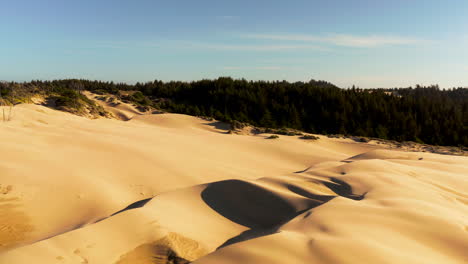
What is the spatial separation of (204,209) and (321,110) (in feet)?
48.7

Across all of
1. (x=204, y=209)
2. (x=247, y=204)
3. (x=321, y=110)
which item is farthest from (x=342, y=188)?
(x=321, y=110)

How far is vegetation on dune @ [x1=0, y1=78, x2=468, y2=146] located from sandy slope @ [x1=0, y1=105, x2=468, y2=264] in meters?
8.60

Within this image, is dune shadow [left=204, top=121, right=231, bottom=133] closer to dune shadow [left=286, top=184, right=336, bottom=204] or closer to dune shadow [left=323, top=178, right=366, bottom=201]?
dune shadow [left=323, top=178, right=366, bottom=201]

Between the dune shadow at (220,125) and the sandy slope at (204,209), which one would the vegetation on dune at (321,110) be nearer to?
the dune shadow at (220,125)

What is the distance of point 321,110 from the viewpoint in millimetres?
16906

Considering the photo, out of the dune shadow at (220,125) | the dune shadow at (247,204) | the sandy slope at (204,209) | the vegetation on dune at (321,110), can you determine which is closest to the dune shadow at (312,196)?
the sandy slope at (204,209)

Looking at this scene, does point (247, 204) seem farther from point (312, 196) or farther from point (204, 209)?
point (312, 196)

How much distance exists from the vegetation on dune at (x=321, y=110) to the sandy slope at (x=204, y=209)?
860 centimetres

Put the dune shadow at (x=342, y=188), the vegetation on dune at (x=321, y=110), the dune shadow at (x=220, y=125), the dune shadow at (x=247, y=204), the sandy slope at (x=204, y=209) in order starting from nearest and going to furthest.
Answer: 1. the sandy slope at (x=204, y=209)
2. the dune shadow at (x=247, y=204)
3. the dune shadow at (x=342, y=188)
4. the dune shadow at (x=220, y=125)
5. the vegetation on dune at (x=321, y=110)

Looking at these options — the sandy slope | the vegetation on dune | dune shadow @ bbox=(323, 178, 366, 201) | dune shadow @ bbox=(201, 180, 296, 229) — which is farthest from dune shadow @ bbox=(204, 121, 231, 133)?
dune shadow @ bbox=(201, 180, 296, 229)

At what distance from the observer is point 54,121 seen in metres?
8.44

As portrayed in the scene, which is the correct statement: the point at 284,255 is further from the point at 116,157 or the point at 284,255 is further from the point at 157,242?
the point at 116,157

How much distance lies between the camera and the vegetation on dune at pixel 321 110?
14609 mm

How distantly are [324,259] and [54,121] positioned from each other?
354 inches
